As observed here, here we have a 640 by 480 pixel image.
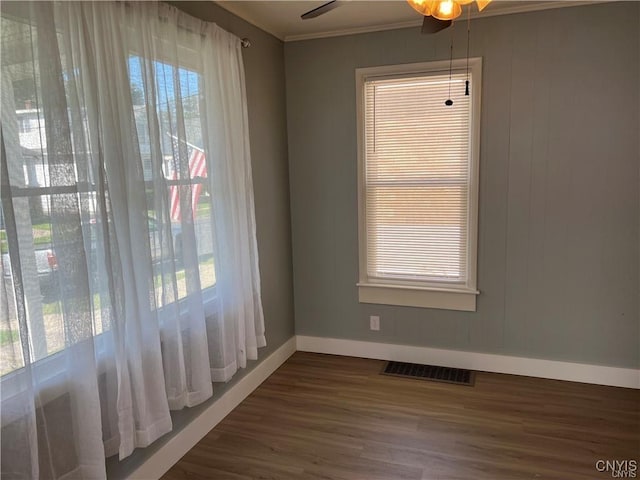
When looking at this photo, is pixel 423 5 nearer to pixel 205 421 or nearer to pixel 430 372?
pixel 205 421

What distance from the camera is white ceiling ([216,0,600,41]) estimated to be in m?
2.78

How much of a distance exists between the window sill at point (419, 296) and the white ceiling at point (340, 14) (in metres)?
1.80

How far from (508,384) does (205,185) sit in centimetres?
231

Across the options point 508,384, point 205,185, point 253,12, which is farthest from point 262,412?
point 253,12

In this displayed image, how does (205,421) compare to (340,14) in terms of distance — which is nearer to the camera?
(205,421)

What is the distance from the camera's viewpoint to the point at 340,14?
117 inches

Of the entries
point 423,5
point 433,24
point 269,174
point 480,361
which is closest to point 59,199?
point 423,5

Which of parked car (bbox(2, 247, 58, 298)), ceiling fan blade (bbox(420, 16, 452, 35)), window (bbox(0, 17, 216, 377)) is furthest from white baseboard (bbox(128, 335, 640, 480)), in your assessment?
ceiling fan blade (bbox(420, 16, 452, 35))

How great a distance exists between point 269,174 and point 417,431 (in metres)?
1.89

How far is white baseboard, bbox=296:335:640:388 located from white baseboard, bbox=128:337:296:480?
16.2 inches

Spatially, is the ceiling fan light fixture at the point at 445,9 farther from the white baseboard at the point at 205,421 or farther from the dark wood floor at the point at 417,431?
the white baseboard at the point at 205,421

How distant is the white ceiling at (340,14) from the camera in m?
2.78

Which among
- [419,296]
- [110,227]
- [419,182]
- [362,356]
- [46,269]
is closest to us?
[46,269]

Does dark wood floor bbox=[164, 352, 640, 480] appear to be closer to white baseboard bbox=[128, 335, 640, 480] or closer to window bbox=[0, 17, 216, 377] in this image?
white baseboard bbox=[128, 335, 640, 480]
